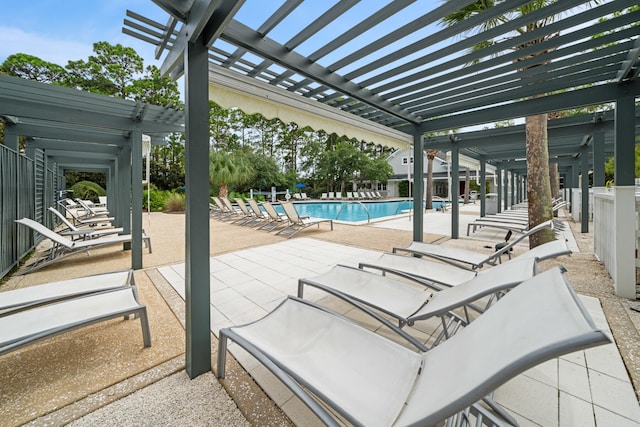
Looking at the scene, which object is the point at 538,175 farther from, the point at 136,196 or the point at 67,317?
the point at 136,196

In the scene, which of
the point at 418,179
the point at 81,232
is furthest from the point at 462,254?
the point at 81,232

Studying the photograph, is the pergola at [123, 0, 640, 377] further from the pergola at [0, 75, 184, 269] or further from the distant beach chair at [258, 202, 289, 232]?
the distant beach chair at [258, 202, 289, 232]

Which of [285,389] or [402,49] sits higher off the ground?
[402,49]

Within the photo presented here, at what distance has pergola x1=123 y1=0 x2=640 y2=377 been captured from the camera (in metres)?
2.29

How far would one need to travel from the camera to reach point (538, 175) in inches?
264

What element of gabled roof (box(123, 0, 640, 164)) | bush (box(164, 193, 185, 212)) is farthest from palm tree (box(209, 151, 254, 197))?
gabled roof (box(123, 0, 640, 164))

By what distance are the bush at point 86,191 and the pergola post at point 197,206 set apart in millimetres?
28748

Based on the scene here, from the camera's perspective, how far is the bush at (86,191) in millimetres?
23469

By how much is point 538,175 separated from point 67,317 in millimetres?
9125

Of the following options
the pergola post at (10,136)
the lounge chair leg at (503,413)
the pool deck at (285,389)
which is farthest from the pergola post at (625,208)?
the pergola post at (10,136)

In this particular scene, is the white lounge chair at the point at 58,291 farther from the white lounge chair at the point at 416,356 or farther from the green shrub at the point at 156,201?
the green shrub at the point at 156,201

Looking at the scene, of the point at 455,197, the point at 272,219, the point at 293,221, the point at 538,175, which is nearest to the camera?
the point at 538,175

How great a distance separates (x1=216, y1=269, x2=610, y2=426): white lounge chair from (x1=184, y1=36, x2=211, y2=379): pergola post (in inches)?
9.7

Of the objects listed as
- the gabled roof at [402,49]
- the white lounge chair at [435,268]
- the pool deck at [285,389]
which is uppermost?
the gabled roof at [402,49]
